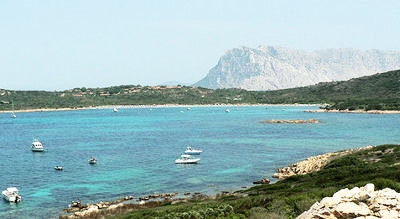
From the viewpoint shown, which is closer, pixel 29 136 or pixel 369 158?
pixel 369 158

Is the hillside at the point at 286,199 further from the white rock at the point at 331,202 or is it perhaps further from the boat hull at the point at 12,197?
the boat hull at the point at 12,197

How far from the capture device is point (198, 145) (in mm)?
115812

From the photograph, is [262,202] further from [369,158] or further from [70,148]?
[70,148]

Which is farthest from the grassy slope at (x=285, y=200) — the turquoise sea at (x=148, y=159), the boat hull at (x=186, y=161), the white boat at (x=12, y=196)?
the boat hull at (x=186, y=161)

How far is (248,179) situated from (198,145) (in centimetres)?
4913

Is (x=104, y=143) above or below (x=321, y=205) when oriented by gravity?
below

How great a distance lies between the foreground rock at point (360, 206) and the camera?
1731 centimetres

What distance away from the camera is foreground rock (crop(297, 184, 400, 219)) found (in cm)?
1731

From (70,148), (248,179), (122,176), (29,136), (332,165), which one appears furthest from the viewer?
(29,136)

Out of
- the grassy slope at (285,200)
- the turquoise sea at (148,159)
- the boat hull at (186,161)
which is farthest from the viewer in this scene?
the boat hull at (186,161)

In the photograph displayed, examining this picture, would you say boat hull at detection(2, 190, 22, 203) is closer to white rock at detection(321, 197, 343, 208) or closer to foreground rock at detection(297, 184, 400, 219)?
foreground rock at detection(297, 184, 400, 219)

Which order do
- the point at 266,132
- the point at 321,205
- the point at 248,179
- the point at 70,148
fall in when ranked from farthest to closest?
the point at 266,132, the point at 70,148, the point at 248,179, the point at 321,205

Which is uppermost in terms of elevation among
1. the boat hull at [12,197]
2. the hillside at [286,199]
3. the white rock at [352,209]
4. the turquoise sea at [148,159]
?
the white rock at [352,209]

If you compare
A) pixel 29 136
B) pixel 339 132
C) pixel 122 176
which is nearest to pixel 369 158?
pixel 122 176
